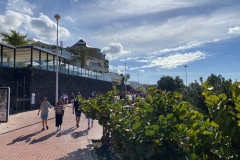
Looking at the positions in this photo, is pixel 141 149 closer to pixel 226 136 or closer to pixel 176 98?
pixel 226 136

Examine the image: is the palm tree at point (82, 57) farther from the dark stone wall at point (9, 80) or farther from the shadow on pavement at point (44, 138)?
the shadow on pavement at point (44, 138)

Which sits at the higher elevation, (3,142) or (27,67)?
(27,67)

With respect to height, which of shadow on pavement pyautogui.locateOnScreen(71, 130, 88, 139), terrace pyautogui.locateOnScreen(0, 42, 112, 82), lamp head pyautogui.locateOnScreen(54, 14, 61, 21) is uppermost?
lamp head pyautogui.locateOnScreen(54, 14, 61, 21)

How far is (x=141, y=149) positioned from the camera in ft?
6.42

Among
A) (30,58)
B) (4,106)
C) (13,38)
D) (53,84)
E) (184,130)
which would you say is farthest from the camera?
(13,38)

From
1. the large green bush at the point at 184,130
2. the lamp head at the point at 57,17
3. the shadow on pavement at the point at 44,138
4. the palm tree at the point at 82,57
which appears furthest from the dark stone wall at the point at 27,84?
the palm tree at the point at 82,57

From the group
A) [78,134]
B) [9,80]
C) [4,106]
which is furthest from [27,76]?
[78,134]

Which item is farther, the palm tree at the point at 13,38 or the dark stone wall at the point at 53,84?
the palm tree at the point at 13,38

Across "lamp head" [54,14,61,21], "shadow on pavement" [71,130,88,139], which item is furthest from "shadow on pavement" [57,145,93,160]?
"lamp head" [54,14,61,21]

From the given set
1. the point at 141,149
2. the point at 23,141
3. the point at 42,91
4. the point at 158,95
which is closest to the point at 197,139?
the point at 141,149

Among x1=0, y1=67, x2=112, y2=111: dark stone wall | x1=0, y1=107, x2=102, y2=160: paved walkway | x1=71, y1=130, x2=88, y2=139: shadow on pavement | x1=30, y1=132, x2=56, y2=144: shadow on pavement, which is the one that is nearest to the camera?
x1=0, y1=107, x2=102, y2=160: paved walkway

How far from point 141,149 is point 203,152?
27.2 inches

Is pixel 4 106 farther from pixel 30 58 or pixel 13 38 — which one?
pixel 13 38

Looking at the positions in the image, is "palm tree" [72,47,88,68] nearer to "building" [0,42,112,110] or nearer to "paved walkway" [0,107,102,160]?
"building" [0,42,112,110]
